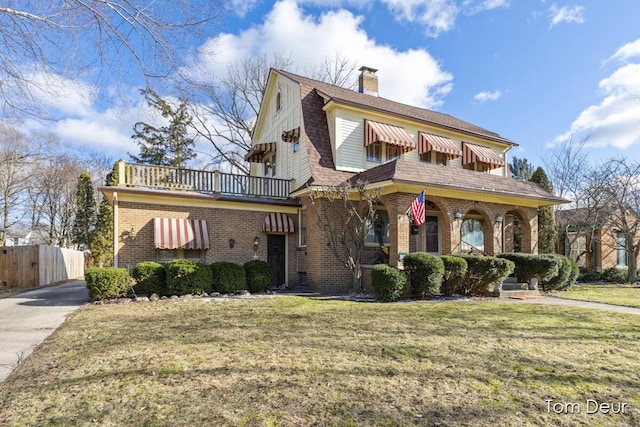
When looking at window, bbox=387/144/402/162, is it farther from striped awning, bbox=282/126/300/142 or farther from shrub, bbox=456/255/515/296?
shrub, bbox=456/255/515/296

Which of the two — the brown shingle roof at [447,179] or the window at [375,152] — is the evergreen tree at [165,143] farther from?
the brown shingle roof at [447,179]

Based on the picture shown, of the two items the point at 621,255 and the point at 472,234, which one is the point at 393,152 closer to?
the point at 472,234

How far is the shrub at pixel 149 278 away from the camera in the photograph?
11492 millimetres

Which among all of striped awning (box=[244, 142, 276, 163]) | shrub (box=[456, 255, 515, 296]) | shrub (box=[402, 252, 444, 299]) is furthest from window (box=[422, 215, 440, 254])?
striped awning (box=[244, 142, 276, 163])

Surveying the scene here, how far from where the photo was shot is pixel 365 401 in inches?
150

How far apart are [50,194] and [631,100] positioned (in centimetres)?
3888

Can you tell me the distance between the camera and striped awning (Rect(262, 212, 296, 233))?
1445 centimetres

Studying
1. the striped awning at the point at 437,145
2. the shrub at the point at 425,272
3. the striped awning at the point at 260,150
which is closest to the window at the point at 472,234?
the striped awning at the point at 437,145

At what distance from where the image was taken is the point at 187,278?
11812mm

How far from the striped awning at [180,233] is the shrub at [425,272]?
7.11 meters

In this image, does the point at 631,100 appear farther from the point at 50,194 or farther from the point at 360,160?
the point at 50,194

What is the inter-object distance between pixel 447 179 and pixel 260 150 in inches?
366

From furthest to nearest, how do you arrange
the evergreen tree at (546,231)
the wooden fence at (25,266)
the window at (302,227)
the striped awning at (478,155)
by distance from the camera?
the evergreen tree at (546,231) < the striped awning at (478,155) < the wooden fence at (25,266) < the window at (302,227)

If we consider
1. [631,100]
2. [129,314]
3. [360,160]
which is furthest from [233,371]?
[631,100]
